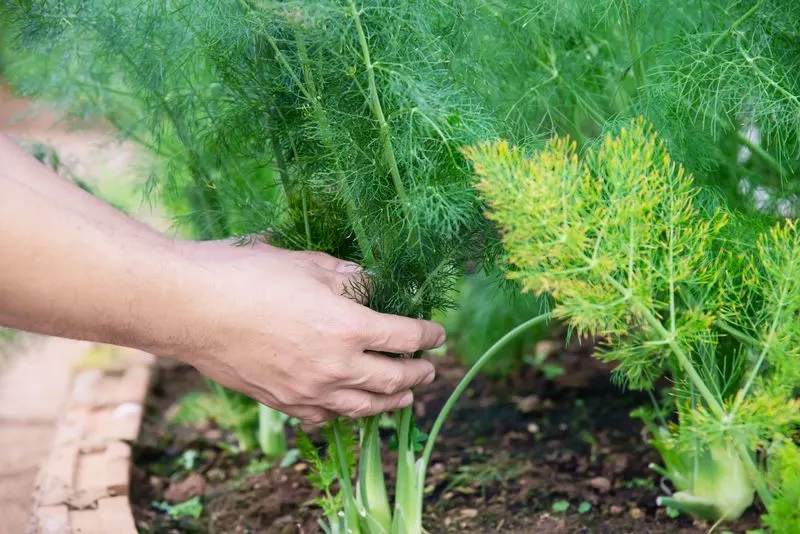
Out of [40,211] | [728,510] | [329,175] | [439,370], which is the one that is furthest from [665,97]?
[439,370]

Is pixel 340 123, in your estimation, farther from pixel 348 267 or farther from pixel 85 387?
pixel 85 387

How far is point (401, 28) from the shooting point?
1.01 meters

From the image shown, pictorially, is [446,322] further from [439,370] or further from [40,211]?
[40,211]

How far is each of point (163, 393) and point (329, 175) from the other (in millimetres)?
1175

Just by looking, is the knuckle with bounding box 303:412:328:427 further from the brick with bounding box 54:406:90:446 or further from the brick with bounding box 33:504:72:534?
the brick with bounding box 54:406:90:446

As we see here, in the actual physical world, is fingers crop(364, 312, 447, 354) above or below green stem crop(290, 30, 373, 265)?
below

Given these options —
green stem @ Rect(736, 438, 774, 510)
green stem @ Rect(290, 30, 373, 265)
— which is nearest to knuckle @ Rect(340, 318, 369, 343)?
green stem @ Rect(290, 30, 373, 265)

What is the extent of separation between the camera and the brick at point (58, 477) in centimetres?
143

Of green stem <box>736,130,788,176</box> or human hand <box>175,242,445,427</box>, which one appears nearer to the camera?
human hand <box>175,242,445,427</box>

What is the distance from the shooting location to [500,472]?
4.97 feet

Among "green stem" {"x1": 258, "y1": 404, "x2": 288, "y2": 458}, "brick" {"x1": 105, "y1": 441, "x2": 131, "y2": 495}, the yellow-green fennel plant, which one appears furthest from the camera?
"green stem" {"x1": 258, "y1": 404, "x2": 288, "y2": 458}

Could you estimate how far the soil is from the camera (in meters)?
1.36

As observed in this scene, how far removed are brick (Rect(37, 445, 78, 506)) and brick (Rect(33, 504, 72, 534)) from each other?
0.02 metres

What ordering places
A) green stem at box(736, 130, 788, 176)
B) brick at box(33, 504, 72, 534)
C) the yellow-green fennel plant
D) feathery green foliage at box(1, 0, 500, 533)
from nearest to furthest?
the yellow-green fennel plant
feathery green foliage at box(1, 0, 500, 533)
green stem at box(736, 130, 788, 176)
brick at box(33, 504, 72, 534)
